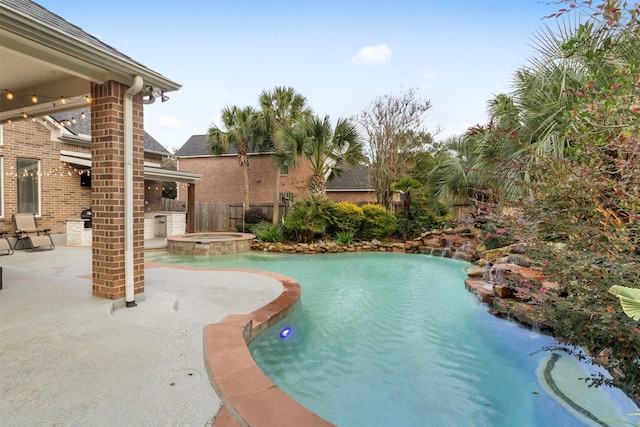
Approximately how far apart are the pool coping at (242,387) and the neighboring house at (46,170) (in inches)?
334

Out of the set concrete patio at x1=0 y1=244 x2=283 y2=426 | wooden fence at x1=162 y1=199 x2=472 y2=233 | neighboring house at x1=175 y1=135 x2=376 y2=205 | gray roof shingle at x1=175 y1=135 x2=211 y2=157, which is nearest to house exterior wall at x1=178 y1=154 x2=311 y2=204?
Answer: neighboring house at x1=175 y1=135 x2=376 y2=205

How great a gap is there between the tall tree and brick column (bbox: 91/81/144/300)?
1334 centimetres

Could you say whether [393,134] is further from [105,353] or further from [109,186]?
[105,353]

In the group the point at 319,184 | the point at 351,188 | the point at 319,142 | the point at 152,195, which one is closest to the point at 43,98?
the point at 319,142

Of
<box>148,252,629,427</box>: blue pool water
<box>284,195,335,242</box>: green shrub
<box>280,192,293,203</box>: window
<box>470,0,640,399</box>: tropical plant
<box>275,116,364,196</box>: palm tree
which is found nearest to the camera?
<box>470,0,640,399</box>: tropical plant

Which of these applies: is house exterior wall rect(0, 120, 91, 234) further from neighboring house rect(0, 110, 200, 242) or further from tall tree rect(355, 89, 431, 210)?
tall tree rect(355, 89, 431, 210)

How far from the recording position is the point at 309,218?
39.4ft

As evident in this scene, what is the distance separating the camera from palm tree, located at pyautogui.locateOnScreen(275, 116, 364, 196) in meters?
12.7

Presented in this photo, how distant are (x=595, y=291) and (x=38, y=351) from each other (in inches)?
170

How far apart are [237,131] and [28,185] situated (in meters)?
9.40

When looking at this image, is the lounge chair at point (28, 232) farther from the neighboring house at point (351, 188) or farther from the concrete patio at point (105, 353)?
the neighboring house at point (351, 188)

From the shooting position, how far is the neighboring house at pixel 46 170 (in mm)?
9008

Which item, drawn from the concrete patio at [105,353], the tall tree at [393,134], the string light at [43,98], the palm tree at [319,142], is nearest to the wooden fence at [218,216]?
the palm tree at [319,142]

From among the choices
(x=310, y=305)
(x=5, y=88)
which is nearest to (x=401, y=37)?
(x=310, y=305)
